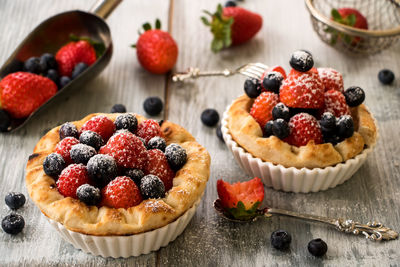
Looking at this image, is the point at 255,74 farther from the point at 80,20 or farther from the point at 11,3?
the point at 11,3

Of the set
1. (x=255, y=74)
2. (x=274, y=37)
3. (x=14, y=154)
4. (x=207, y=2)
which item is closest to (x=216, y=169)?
(x=255, y=74)

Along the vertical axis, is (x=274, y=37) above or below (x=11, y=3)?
below

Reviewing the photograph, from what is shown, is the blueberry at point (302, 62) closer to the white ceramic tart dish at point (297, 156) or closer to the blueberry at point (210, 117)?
the white ceramic tart dish at point (297, 156)

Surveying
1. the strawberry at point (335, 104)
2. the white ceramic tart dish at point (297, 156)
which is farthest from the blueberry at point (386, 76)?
the strawberry at point (335, 104)

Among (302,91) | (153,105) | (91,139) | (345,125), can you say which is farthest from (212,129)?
(91,139)

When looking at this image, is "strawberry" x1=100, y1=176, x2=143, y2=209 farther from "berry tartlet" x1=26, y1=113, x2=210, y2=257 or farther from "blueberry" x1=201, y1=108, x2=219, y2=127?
"blueberry" x1=201, y1=108, x2=219, y2=127

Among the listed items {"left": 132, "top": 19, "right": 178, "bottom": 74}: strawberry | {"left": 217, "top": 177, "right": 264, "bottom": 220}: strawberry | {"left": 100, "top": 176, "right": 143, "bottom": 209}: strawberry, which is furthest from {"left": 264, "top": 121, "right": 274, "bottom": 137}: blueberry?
{"left": 132, "top": 19, "right": 178, "bottom": 74}: strawberry
